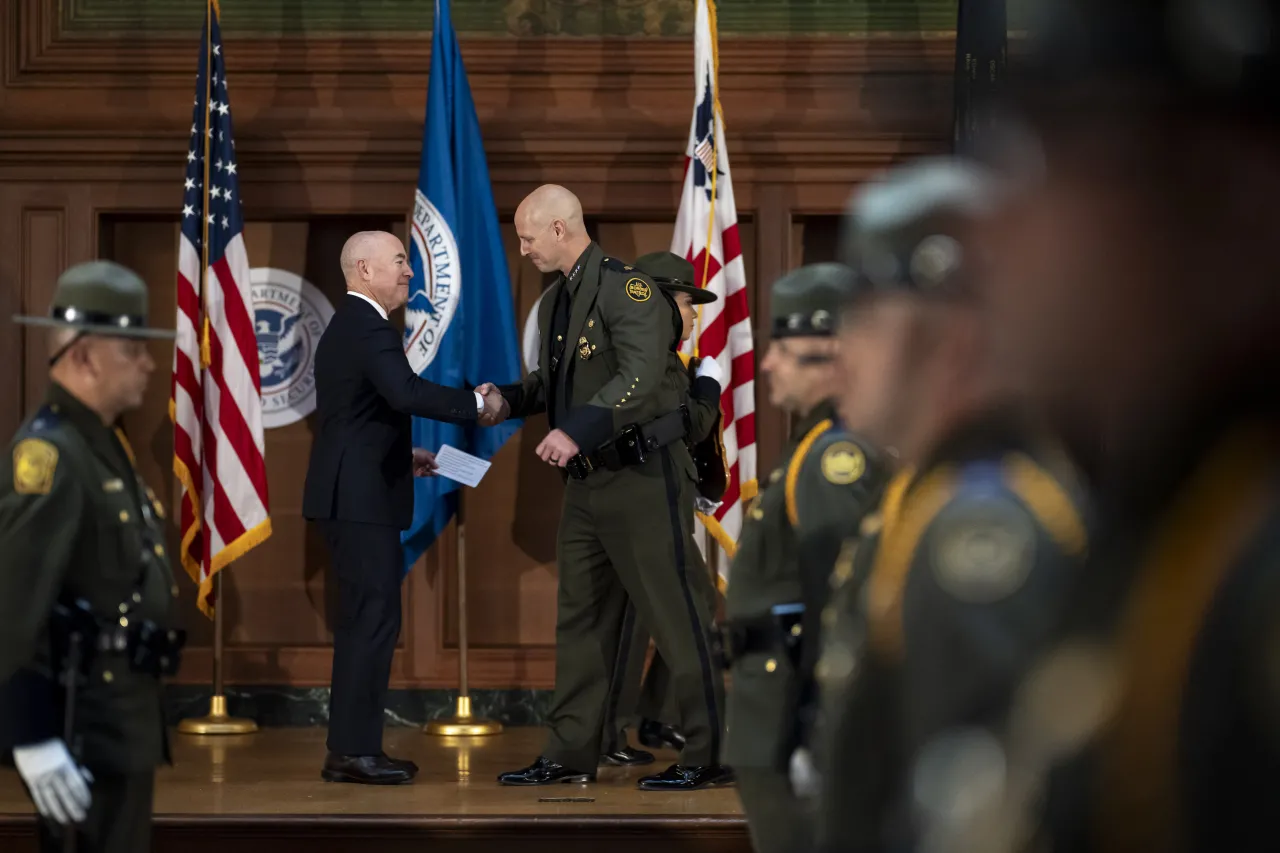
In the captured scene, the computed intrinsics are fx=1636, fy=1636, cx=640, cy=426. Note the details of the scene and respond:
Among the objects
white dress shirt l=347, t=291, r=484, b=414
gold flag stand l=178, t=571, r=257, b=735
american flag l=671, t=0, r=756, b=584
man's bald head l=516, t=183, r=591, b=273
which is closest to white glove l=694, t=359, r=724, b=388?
american flag l=671, t=0, r=756, b=584

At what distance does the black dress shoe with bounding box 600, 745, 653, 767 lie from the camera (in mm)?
5539

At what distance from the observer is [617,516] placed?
506 cm

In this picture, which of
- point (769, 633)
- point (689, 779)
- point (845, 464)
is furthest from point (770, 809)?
point (689, 779)

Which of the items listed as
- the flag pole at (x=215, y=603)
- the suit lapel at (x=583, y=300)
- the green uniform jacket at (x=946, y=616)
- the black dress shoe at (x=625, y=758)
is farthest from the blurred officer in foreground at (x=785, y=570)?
the flag pole at (x=215, y=603)

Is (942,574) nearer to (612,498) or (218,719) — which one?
(612,498)

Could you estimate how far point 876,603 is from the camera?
133 cm

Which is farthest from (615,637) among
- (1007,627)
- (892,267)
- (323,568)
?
(1007,627)

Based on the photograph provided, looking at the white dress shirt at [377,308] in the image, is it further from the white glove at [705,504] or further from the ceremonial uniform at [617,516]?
the white glove at [705,504]

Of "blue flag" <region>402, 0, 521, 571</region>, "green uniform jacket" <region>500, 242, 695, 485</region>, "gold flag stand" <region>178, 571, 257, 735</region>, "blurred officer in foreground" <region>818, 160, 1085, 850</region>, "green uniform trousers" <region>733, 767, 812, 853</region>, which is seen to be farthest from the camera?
"gold flag stand" <region>178, 571, 257, 735</region>

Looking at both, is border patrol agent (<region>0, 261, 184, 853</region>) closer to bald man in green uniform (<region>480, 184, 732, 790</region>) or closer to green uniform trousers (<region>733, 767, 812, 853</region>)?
green uniform trousers (<region>733, 767, 812, 853</region>)

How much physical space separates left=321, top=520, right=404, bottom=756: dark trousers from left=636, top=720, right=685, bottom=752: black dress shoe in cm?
102

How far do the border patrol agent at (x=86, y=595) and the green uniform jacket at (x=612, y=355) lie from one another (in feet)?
6.12

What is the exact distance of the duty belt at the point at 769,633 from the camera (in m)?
3.15

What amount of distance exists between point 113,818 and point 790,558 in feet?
4.59
